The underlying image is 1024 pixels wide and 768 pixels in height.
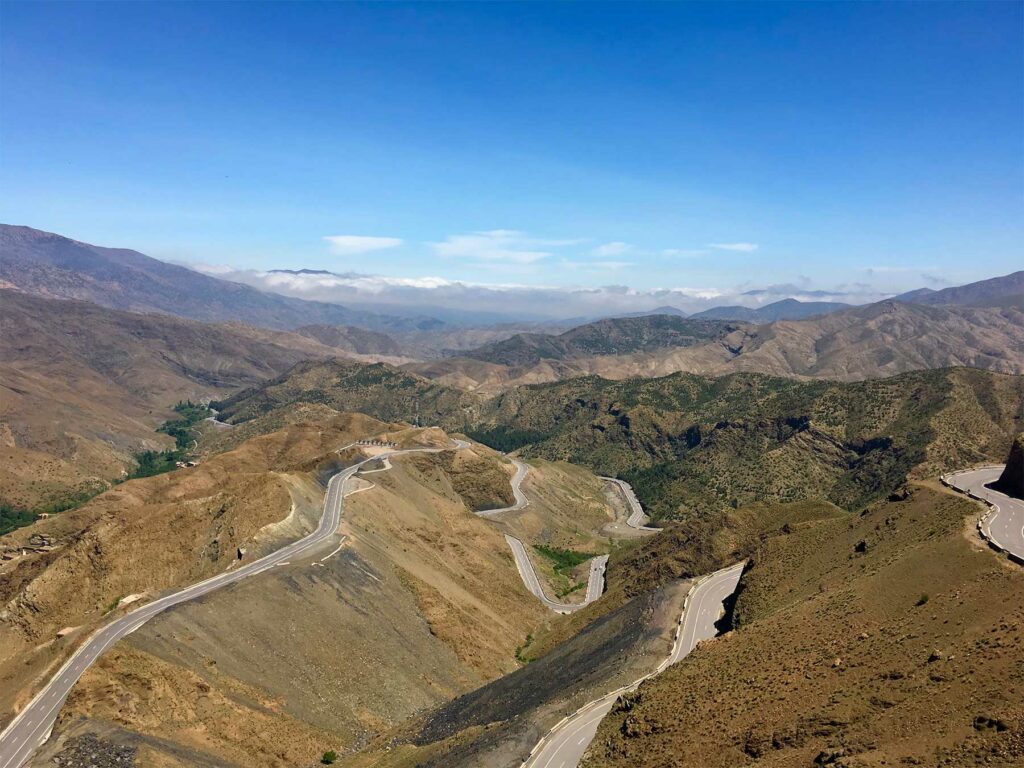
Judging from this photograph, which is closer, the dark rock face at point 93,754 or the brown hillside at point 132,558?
the dark rock face at point 93,754

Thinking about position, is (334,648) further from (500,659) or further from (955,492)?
(955,492)

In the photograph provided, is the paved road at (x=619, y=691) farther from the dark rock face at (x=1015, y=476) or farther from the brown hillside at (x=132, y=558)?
the brown hillside at (x=132, y=558)

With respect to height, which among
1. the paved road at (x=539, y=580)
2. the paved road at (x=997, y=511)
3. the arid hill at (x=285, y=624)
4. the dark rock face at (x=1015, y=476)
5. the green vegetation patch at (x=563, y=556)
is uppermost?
the dark rock face at (x=1015, y=476)

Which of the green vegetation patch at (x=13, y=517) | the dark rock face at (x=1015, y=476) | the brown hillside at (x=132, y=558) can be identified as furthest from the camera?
the green vegetation patch at (x=13, y=517)

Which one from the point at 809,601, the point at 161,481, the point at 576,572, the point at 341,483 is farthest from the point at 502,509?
the point at 809,601

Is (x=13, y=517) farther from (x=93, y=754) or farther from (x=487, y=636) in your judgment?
(x=93, y=754)

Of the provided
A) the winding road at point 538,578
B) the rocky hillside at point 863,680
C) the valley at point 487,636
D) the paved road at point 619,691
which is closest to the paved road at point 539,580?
the winding road at point 538,578

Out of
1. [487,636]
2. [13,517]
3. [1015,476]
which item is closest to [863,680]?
[1015,476]
